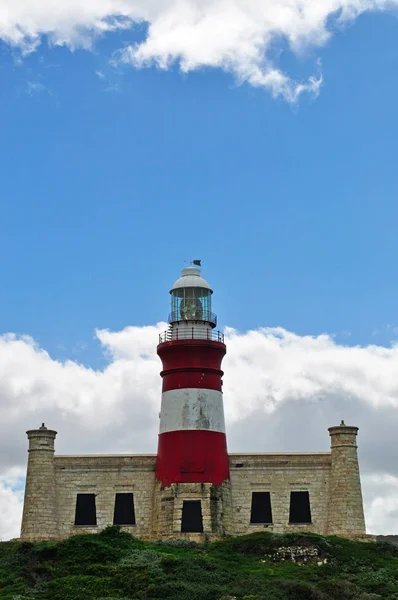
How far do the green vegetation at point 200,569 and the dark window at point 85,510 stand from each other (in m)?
3.47

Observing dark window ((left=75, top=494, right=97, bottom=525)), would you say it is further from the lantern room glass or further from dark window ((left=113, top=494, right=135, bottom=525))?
the lantern room glass

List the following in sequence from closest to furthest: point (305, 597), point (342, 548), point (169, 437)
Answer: point (305, 597) < point (342, 548) < point (169, 437)

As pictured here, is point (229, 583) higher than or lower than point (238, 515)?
lower

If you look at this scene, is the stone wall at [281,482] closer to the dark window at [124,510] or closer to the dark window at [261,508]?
the dark window at [261,508]

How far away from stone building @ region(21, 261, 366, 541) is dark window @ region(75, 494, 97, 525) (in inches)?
1.7

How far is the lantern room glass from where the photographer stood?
126 feet

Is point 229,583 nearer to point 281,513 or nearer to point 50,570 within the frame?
point 50,570

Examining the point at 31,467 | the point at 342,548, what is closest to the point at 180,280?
the point at 31,467

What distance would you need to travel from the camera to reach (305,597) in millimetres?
26766

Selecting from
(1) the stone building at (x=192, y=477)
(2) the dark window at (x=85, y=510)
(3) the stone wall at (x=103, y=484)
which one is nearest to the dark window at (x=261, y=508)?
(1) the stone building at (x=192, y=477)

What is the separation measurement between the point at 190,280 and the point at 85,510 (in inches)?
437

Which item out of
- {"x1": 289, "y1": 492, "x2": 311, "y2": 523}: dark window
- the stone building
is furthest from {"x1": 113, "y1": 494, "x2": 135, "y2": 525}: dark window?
{"x1": 289, "y1": 492, "x2": 311, "y2": 523}: dark window

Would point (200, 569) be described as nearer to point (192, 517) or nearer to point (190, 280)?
point (192, 517)

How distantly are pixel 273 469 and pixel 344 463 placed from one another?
311 cm
